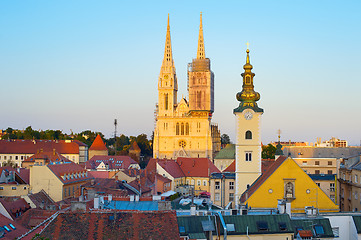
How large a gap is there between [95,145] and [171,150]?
63.3 feet

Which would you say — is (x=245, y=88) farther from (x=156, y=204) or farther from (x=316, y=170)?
(x=316, y=170)

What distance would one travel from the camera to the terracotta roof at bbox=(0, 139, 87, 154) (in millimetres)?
126125

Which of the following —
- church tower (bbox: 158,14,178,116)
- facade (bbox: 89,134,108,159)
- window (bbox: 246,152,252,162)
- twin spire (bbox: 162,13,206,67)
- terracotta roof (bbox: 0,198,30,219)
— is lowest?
terracotta roof (bbox: 0,198,30,219)

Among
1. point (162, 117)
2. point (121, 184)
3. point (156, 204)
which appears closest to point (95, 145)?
point (162, 117)

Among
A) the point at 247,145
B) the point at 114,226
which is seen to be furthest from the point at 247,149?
the point at 114,226

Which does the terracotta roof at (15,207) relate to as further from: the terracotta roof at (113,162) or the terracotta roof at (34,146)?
Answer: the terracotta roof at (34,146)

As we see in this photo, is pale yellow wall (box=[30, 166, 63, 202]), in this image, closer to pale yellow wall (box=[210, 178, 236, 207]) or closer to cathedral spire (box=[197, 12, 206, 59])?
pale yellow wall (box=[210, 178, 236, 207])

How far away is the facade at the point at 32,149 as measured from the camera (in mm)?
125438

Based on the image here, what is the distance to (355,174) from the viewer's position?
48.0 meters

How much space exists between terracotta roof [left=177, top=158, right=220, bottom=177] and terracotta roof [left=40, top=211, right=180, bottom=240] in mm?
65298

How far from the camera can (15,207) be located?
44.9 m

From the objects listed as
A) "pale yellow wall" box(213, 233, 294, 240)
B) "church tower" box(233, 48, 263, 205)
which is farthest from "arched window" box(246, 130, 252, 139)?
"pale yellow wall" box(213, 233, 294, 240)

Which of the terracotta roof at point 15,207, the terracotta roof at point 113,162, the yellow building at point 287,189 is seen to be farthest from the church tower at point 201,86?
the yellow building at point 287,189

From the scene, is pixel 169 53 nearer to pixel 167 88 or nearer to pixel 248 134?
pixel 167 88
